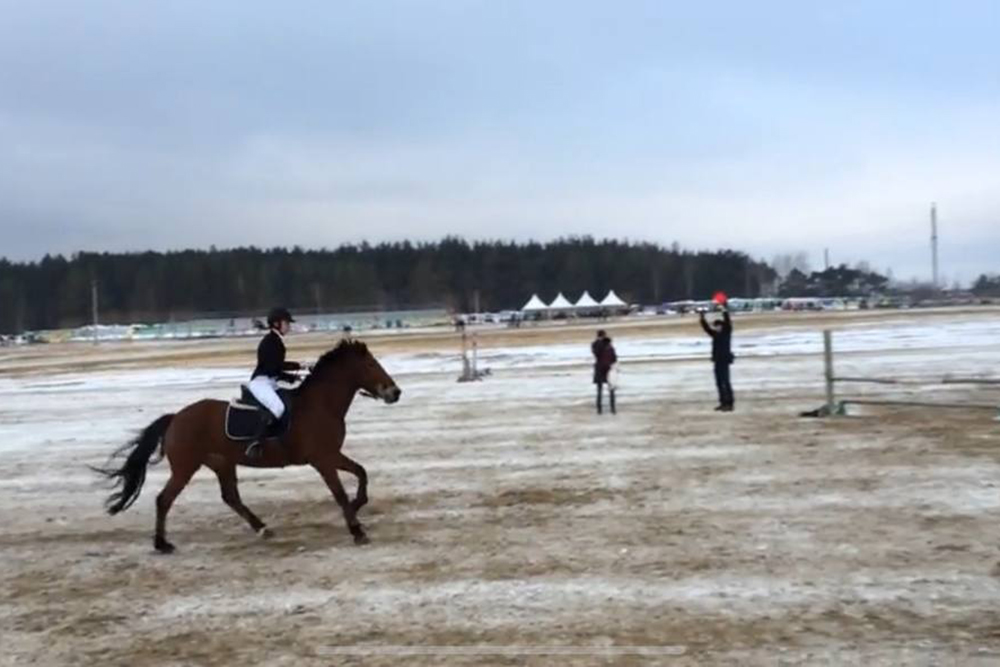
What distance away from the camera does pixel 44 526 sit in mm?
11656

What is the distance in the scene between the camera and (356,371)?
10.7 m

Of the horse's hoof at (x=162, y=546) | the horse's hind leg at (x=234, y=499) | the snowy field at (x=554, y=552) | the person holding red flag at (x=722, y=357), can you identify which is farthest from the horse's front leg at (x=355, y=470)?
the person holding red flag at (x=722, y=357)

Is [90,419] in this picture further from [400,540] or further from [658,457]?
[400,540]

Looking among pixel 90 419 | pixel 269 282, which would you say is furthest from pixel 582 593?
pixel 269 282

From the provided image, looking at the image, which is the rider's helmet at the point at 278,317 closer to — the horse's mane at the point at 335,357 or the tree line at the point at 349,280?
the horse's mane at the point at 335,357

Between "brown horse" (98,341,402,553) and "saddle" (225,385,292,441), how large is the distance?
75 millimetres

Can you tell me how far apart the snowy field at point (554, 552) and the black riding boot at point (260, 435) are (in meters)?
0.89

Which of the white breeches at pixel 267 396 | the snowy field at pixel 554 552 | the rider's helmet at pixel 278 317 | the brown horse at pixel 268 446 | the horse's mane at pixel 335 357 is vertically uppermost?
the rider's helmet at pixel 278 317

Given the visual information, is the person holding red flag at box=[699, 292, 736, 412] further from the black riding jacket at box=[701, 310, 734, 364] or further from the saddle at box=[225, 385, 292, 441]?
the saddle at box=[225, 385, 292, 441]

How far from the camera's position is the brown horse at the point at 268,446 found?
10.1 meters

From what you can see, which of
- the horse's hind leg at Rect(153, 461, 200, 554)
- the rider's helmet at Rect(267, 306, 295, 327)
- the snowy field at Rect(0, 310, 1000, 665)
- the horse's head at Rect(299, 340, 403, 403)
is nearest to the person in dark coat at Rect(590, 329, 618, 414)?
the snowy field at Rect(0, 310, 1000, 665)

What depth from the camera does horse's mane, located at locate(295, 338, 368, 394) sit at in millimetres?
10609

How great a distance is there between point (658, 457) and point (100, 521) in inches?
282

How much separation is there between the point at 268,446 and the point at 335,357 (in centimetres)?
111
